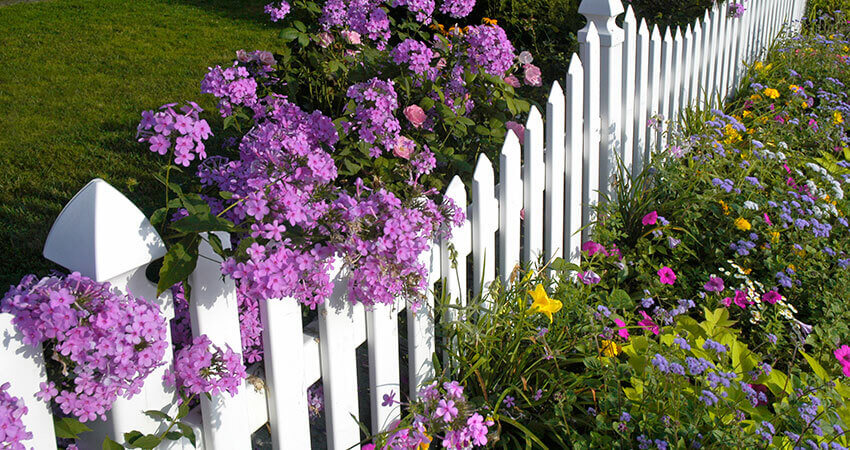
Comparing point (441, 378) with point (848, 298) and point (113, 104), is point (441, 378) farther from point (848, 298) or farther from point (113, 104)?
point (113, 104)

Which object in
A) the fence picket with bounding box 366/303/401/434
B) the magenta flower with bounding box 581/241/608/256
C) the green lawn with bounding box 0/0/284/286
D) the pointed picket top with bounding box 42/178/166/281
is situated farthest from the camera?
the green lawn with bounding box 0/0/284/286

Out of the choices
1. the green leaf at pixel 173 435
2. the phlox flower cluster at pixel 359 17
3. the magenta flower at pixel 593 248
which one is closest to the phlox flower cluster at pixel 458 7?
the phlox flower cluster at pixel 359 17

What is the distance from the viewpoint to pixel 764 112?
14.2 ft

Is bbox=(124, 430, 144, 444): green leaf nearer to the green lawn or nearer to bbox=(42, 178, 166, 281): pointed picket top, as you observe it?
bbox=(42, 178, 166, 281): pointed picket top

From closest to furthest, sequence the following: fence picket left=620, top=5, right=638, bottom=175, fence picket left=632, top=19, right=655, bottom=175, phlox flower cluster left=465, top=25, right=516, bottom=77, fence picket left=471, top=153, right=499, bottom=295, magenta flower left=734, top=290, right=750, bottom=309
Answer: fence picket left=471, top=153, right=499, bottom=295
magenta flower left=734, top=290, right=750, bottom=309
phlox flower cluster left=465, top=25, right=516, bottom=77
fence picket left=620, top=5, right=638, bottom=175
fence picket left=632, top=19, right=655, bottom=175

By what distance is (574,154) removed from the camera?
270 cm

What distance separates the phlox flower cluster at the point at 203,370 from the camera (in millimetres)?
1355

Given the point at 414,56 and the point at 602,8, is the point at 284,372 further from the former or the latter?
the point at 602,8

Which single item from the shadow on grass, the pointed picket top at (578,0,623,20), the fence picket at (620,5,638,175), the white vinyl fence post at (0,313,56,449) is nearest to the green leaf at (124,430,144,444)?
the white vinyl fence post at (0,313,56,449)

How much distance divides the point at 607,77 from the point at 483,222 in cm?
107

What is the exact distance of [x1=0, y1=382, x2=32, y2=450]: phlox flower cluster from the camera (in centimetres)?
104

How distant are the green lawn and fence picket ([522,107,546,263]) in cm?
186

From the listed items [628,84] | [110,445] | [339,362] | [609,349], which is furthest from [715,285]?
[110,445]

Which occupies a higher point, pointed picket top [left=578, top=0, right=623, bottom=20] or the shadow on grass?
pointed picket top [left=578, top=0, right=623, bottom=20]
